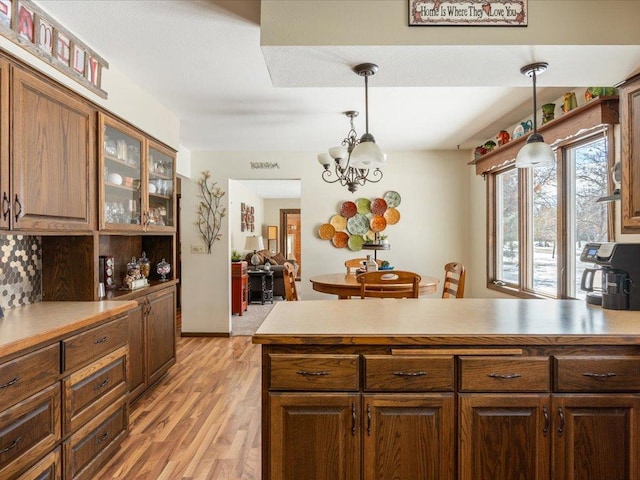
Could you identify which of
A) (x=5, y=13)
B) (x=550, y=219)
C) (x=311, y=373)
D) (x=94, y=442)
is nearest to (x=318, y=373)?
(x=311, y=373)

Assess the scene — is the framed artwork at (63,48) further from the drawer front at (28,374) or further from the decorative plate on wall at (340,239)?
the decorative plate on wall at (340,239)

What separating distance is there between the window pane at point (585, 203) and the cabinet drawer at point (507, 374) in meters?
1.58

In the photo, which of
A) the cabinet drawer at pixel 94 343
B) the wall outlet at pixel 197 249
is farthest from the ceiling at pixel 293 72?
the cabinet drawer at pixel 94 343

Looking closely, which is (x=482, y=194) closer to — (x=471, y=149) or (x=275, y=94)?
(x=471, y=149)

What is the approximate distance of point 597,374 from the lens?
5.32 feet

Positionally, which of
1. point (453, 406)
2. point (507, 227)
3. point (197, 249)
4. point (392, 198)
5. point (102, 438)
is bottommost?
point (102, 438)

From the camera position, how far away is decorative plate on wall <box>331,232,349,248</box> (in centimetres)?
518

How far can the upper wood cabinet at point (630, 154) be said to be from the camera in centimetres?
198

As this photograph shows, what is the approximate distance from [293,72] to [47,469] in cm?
214

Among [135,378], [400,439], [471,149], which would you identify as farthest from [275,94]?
[471,149]

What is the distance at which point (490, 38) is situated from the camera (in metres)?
1.81

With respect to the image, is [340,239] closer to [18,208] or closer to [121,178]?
[121,178]

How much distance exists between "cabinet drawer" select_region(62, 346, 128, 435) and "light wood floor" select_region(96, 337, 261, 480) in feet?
1.24

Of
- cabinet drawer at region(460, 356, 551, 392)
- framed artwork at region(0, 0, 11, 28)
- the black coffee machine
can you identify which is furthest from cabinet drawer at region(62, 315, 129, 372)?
the black coffee machine
